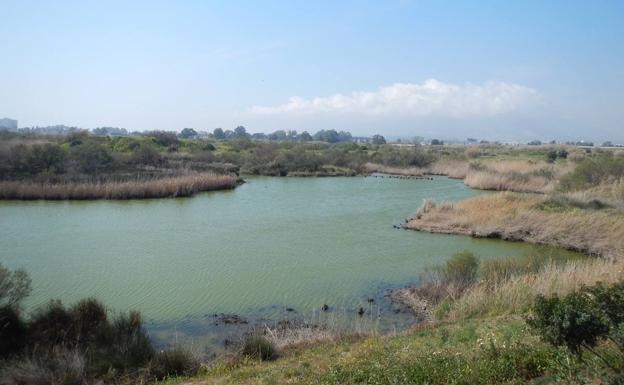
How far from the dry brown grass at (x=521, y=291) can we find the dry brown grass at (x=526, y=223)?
6709 millimetres

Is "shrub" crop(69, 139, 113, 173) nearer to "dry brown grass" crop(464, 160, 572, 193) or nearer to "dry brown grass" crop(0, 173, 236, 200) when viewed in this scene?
"dry brown grass" crop(0, 173, 236, 200)

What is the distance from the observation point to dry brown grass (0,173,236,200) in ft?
100

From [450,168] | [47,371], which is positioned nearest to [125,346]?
[47,371]

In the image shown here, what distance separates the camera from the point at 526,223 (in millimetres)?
21516

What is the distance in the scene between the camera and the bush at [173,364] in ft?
26.0

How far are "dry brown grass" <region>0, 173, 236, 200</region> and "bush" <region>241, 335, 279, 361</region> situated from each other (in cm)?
2574

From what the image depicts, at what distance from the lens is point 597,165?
32.4 meters

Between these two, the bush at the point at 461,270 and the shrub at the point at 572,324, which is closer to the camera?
A: the shrub at the point at 572,324

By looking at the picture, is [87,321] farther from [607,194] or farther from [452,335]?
[607,194]

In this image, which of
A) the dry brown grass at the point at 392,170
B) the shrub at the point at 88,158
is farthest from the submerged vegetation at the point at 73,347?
the dry brown grass at the point at 392,170

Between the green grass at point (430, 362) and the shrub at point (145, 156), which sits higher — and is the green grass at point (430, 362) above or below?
below

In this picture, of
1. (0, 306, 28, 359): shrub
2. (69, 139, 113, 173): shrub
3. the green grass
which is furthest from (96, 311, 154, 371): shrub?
(69, 139, 113, 173): shrub

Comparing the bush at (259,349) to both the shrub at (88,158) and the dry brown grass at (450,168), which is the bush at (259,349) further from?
the dry brown grass at (450,168)

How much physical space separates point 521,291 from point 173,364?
6.83 metres
